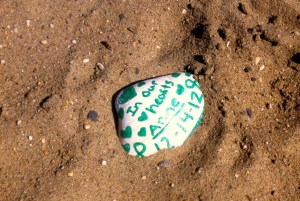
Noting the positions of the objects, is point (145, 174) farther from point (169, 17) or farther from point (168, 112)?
point (169, 17)

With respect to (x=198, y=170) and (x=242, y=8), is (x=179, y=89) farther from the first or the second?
(x=242, y=8)

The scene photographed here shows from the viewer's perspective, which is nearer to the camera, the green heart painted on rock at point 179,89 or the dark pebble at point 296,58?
the green heart painted on rock at point 179,89

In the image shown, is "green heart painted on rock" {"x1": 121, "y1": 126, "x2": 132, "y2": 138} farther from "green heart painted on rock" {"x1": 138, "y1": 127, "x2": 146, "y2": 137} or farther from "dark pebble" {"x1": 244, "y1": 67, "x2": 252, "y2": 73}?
"dark pebble" {"x1": 244, "y1": 67, "x2": 252, "y2": 73}

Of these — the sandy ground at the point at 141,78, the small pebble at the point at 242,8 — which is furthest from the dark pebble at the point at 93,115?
the small pebble at the point at 242,8

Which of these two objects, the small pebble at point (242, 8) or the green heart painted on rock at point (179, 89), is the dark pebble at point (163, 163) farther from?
the small pebble at point (242, 8)

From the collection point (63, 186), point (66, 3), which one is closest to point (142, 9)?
point (66, 3)

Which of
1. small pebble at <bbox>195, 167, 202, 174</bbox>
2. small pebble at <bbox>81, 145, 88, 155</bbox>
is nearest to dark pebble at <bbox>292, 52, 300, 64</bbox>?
small pebble at <bbox>195, 167, 202, 174</bbox>

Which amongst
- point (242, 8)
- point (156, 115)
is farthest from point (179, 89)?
point (242, 8)
